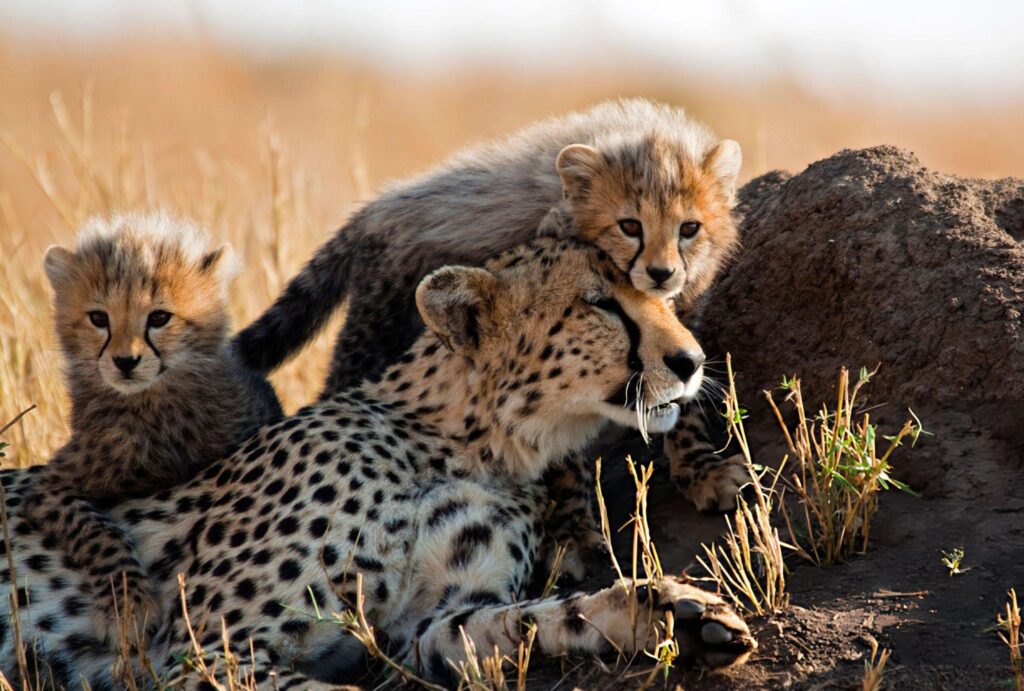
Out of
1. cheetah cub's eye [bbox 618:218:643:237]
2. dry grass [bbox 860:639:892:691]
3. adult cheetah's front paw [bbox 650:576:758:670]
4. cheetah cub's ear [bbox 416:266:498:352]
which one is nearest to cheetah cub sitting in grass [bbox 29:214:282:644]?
cheetah cub's ear [bbox 416:266:498:352]

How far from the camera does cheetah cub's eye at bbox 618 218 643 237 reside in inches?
120

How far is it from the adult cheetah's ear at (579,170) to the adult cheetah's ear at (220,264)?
34.4 inches

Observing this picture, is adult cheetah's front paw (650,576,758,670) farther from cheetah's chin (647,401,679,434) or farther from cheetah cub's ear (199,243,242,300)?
Answer: cheetah cub's ear (199,243,242,300)

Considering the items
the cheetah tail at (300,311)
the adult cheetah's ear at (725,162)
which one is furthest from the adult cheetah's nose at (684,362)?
the cheetah tail at (300,311)

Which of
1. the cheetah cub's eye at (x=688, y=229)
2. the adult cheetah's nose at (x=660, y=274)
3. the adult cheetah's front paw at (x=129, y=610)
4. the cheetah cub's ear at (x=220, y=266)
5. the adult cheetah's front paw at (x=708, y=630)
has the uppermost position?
the cheetah cub's eye at (x=688, y=229)

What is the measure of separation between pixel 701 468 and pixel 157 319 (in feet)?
4.29

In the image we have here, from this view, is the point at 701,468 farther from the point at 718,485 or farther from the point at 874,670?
the point at 874,670

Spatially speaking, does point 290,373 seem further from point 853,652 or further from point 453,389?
point 853,652

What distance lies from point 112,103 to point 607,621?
1017 centimetres

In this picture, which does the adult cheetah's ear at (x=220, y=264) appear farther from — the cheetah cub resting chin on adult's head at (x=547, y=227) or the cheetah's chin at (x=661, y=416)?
the cheetah's chin at (x=661, y=416)

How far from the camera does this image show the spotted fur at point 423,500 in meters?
2.51

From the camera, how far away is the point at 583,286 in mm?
2803

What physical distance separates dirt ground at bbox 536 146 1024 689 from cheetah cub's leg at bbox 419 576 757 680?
0.05m

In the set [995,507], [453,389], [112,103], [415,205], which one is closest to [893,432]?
[995,507]
